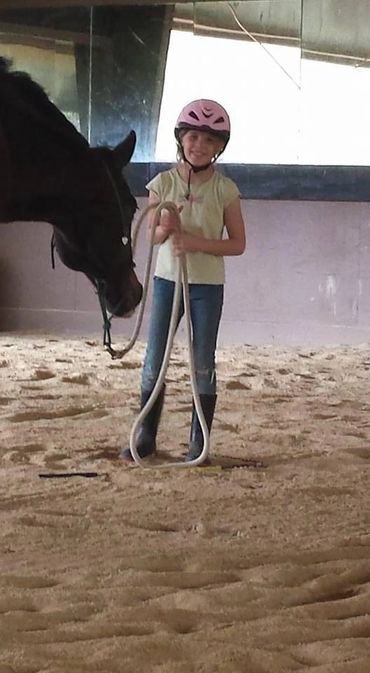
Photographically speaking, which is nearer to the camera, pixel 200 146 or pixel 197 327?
pixel 200 146

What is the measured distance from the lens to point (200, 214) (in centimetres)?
301

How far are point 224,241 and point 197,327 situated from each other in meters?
0.29

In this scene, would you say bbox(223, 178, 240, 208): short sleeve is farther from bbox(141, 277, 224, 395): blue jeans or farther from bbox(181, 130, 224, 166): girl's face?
bbox(141, 277, 224, 395): blue jeans

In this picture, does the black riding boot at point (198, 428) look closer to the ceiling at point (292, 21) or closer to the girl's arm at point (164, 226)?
the girl's arm at point (164, 226)

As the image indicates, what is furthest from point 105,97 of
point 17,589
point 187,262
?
point 17,589

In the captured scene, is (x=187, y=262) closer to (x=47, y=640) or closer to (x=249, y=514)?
(x=249, y=514)

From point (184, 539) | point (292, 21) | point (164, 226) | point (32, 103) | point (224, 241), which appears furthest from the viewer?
point (292, 21)

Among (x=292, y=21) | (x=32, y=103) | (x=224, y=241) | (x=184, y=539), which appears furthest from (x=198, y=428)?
(x=292, y=21)

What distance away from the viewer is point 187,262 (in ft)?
9.93

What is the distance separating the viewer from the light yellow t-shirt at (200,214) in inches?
119

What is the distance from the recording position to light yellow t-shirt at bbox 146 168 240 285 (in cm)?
301

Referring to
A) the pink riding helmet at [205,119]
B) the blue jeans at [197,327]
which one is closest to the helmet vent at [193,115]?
the pink riding helmet at [205,119]

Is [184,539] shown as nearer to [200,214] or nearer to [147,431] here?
[147,431]

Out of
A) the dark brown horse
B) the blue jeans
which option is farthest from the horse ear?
the blue jeans
